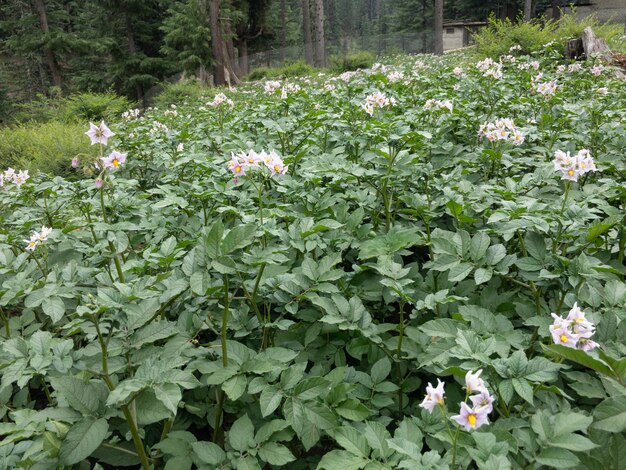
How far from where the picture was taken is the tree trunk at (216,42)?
1652cm

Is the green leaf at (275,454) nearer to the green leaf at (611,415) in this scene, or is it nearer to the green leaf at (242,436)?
the green leaf at (242,436)

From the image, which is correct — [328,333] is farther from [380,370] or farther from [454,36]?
[454,36]

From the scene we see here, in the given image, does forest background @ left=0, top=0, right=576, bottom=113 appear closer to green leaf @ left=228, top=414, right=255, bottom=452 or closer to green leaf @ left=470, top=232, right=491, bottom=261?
green leaf @ left=470, top=232, right=491, bottom=261

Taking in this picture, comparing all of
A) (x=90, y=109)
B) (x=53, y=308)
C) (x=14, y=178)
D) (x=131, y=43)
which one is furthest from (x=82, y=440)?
(x=131, y=43)

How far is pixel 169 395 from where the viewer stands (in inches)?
46.3

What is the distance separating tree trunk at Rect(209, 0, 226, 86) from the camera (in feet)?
54.2

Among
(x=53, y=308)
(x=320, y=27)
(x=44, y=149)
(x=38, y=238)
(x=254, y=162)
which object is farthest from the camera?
(x=320, y=27)

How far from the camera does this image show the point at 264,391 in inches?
52.6

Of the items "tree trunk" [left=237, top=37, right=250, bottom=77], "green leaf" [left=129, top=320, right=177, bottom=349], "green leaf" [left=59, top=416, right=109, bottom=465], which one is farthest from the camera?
"tree trunk" [left=237, top=37, right=250, bottom=77]

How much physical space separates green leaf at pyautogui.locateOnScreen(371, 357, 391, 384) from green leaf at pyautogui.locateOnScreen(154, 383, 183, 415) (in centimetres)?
71

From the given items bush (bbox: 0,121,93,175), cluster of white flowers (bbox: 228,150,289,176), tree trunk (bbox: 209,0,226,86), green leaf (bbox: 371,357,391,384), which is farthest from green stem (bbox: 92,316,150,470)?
tree trunk (bbox: 209,0,226,86)

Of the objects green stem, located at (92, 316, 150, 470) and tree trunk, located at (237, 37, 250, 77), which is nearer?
green stem, located at (92, 316, 150, 470)

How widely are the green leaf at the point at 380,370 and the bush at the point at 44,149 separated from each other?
19.3 ft

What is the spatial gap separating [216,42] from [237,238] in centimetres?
1762
